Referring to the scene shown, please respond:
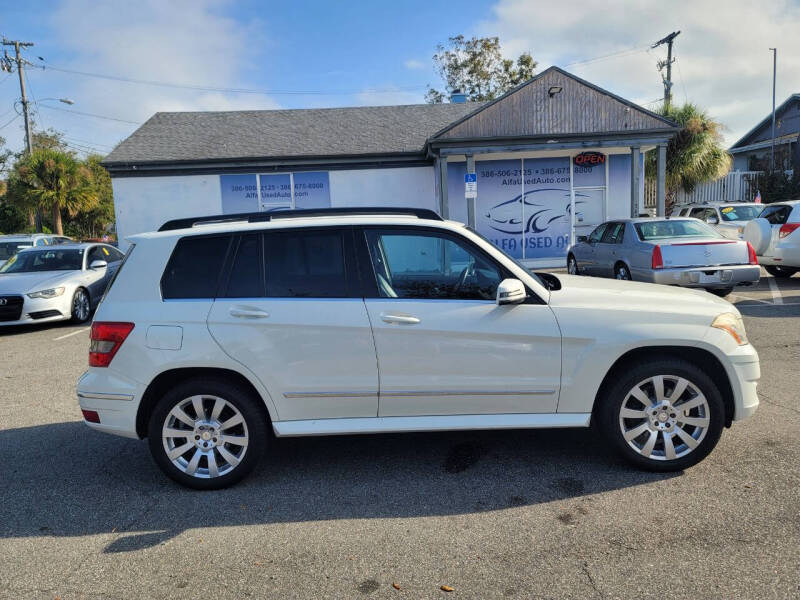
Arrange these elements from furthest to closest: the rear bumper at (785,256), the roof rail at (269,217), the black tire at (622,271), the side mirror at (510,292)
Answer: the rear bumper at (785,256) → the black tire at (622,271) → the roof rail at (269,217) → the side mirror at (510,292)

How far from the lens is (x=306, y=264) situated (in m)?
4.02

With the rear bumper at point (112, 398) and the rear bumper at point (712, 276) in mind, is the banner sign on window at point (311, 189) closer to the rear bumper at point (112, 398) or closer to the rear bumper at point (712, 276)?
the rear bumper at point (712, 276)

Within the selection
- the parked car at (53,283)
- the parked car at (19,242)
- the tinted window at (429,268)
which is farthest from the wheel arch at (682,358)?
the parked car at (19,242)

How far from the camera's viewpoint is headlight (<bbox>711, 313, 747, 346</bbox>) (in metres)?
3.96

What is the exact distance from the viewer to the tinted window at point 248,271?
13.0ft

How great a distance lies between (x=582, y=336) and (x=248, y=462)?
A: 7.43 feet

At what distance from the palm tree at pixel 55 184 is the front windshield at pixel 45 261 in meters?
16.0

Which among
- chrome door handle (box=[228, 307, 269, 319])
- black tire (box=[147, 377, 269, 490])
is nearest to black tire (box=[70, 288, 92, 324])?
black tire (box=[147, 377, 269, 490])

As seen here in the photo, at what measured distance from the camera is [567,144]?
1645 cm

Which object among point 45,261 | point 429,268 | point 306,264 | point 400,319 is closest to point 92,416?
point 306,264

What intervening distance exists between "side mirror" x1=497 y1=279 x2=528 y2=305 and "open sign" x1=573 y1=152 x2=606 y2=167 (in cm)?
1601

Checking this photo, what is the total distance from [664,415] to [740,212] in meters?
15.3

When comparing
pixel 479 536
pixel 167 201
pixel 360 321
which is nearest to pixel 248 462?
pixel 360 321

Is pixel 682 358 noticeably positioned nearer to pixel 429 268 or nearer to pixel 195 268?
pixel 429 268
